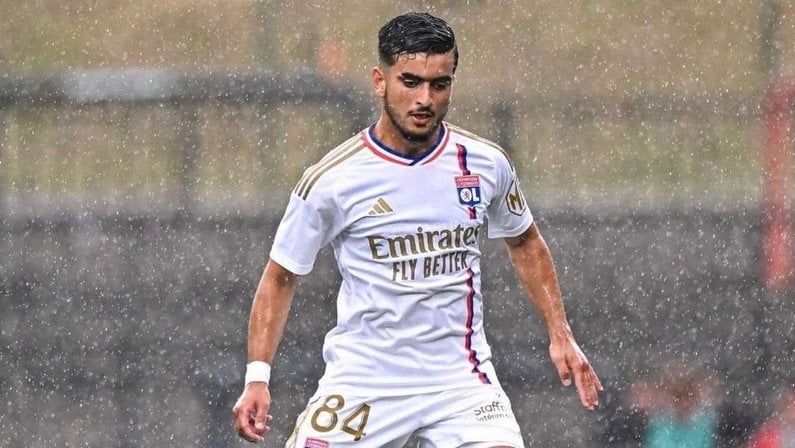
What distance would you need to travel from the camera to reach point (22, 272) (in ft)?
23.6

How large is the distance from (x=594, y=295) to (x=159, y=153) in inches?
79.1

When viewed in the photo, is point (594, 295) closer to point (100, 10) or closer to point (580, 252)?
point (580, 252)

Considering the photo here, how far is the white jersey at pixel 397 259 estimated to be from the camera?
3.73m

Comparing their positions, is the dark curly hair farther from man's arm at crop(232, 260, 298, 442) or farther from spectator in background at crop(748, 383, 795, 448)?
spectator in background at crop(748, 383, 795, 448)

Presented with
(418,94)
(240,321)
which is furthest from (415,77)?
(240,321)

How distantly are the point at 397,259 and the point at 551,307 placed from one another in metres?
0.42

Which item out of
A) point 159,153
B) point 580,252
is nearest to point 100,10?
point 159,153

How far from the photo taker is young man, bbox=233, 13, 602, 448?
3.72 m

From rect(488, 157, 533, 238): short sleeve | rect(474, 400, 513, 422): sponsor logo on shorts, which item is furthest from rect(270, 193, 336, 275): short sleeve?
rect(474, 400, 513, 422): sponsor logo on shorts

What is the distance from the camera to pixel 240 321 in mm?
7074

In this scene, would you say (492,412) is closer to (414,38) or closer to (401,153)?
(401,153)

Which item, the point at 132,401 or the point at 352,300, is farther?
the point at 132,401

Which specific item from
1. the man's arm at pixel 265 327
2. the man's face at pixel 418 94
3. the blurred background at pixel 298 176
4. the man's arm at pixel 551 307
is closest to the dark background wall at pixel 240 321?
the blurred background at pixel 298 176

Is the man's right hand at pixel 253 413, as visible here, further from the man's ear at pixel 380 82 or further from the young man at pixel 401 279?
the man's ear at pixel 380 82
